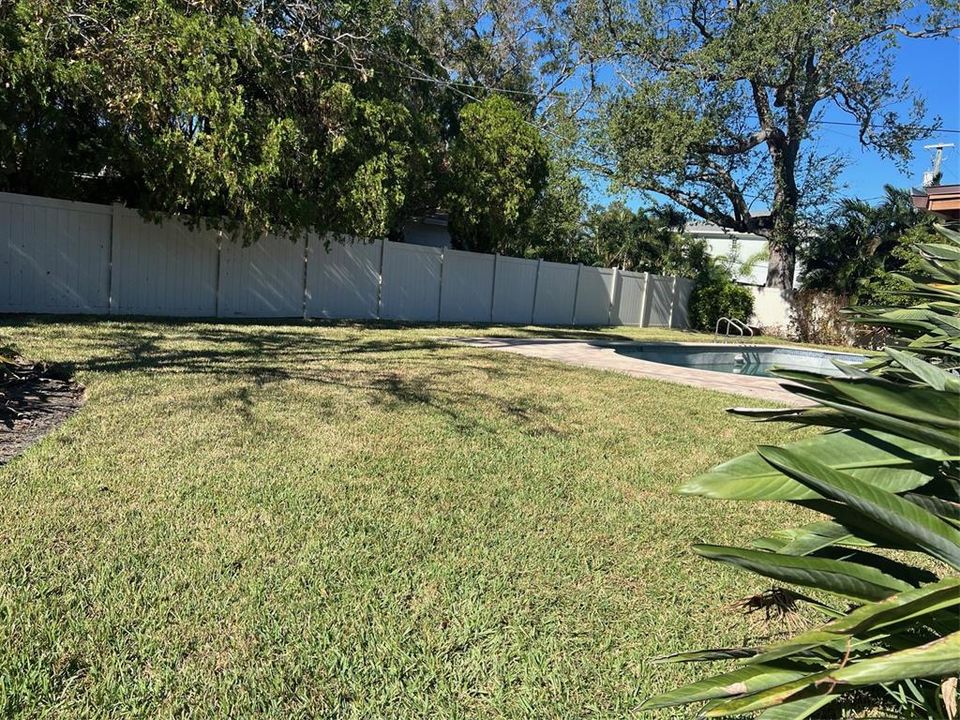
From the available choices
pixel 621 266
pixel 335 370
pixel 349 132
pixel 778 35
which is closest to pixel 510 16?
pixel 621 266

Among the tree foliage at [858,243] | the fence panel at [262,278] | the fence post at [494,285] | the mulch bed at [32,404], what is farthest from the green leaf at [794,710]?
the tree foliage at [858,243]

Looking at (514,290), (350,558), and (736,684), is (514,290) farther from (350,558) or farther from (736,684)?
(736,684)

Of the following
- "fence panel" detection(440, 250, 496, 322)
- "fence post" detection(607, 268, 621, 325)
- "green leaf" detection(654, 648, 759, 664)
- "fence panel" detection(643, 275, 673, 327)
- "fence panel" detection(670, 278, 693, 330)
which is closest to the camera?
"green leaf" detection(654, 648, 759, 664)

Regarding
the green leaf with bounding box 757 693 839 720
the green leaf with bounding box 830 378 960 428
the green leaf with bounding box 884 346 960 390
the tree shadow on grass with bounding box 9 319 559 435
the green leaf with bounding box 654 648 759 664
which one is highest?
the green leaf with bounding box 884 346 960 390

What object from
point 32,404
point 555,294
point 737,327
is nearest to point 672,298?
point 737,327

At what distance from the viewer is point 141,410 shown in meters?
5.01

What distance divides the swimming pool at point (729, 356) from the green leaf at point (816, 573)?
41.2 feet

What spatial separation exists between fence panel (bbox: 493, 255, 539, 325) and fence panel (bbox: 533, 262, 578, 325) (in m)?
0.31

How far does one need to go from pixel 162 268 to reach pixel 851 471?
1276 cm

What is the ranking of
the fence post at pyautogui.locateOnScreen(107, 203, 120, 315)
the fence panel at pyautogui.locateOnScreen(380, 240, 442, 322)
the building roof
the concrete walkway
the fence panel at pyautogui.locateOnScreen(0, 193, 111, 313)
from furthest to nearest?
the fence panel at pyautogui.locateOnScreen(380, 240, 442, 322) → the fence post at pyautogui.locateOnScreen(107, 203, 120, 315) → the fence panel at pyautogui.locateOnScreen(0, 193, 111, 313) → the building roof → the concrete walkway

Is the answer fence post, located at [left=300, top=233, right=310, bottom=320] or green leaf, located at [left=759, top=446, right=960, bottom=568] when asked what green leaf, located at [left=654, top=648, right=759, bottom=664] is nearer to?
green leaf, located at [left=759, top=446, right=960, bottom=568]

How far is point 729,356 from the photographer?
1598 centimetres

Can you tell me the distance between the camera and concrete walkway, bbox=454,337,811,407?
8203 millimetres

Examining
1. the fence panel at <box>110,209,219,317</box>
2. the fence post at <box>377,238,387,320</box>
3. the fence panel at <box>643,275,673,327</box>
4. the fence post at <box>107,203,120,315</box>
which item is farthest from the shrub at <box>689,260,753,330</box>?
the fence post at <box>107,203,120,315</box>
